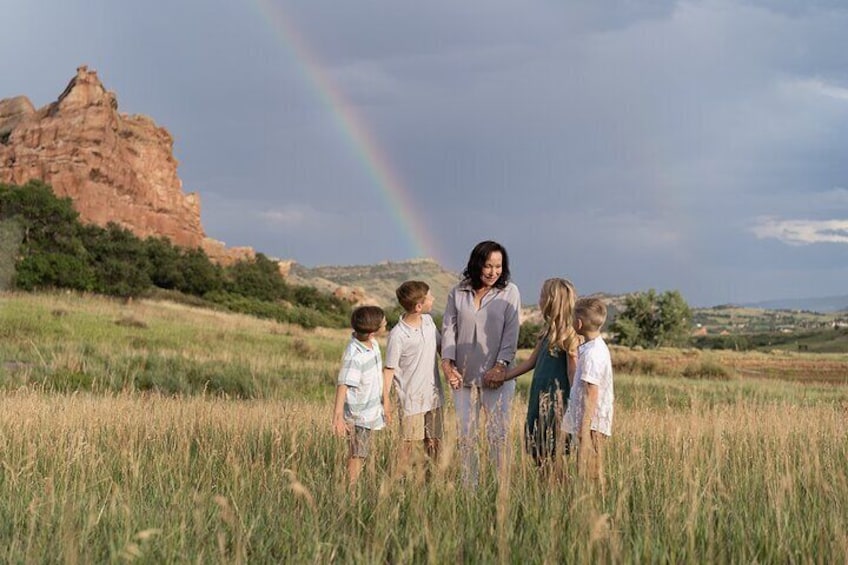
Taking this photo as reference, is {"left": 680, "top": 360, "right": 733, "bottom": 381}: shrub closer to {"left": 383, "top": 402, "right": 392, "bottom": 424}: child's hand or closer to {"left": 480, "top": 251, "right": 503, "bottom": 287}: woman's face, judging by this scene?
{"left": 480, "top": 251, "right": 503, "bottom": 287}: woman's face

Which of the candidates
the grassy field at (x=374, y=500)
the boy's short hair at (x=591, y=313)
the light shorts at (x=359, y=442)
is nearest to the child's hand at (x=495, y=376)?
the grassy field at (x=374, y=500)

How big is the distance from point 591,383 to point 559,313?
0.58 meters

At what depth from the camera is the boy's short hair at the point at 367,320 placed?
18.8 feet

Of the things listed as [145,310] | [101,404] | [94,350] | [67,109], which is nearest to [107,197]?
[67,109]

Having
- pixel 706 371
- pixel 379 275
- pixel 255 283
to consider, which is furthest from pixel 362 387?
pixel 379 275

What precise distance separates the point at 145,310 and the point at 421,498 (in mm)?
42942

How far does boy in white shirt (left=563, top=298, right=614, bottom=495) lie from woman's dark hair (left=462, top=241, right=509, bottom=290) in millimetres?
811

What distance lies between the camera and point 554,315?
538 centimetres

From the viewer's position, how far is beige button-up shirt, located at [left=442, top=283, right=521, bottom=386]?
19.2 ft

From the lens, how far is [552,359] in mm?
5535

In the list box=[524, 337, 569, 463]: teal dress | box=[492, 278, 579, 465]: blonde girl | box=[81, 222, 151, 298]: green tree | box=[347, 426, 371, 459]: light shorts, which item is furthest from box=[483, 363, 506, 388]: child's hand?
box=[81, 222, 151, 298]: green tree

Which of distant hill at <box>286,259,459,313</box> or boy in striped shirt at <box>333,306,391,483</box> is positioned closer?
boy in striped shirt at <box>333,306,391,483</box>

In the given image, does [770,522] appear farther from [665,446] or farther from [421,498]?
[665,446]

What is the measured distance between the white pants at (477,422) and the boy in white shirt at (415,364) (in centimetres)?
21
